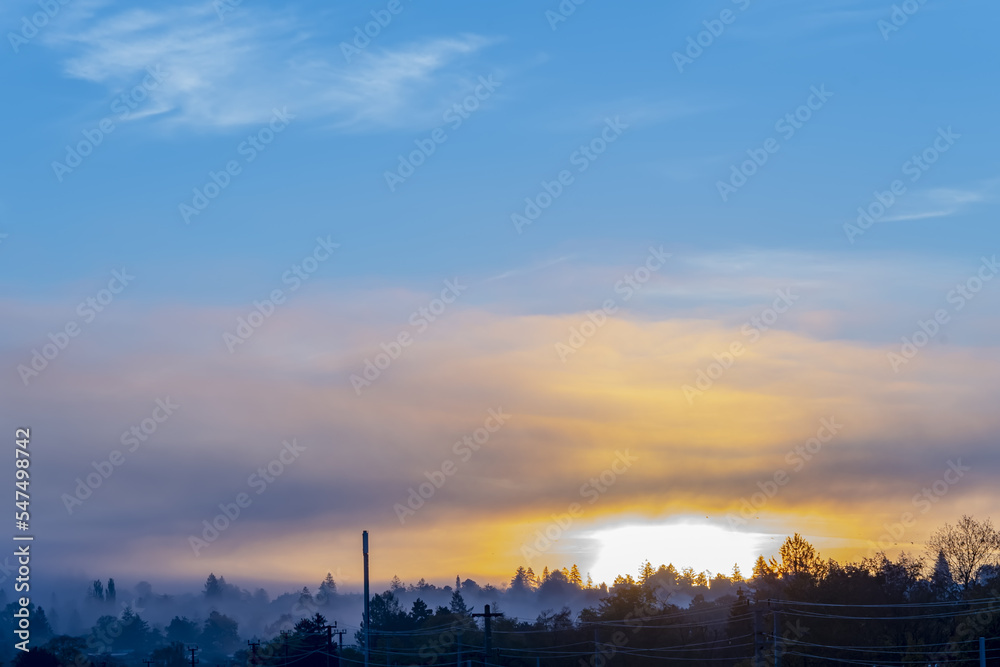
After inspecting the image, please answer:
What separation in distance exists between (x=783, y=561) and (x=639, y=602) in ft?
68.9

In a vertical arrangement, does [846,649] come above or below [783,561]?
below

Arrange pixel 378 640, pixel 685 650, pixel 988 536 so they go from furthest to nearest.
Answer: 1. pixel 378 640
2. pixel 685 650
3. pixel 988 536

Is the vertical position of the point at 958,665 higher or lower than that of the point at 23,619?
lower

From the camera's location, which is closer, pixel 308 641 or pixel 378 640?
pixel 308 641

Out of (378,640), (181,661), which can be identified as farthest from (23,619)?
(181,661)

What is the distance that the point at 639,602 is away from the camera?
470 ft

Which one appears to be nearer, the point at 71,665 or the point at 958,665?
the point at 958,665

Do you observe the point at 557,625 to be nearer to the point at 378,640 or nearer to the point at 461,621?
the point at 461,621

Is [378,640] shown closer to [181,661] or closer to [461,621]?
[461,621]

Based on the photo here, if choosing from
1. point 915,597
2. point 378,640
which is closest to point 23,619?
point 915,597

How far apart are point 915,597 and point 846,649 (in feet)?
43.0

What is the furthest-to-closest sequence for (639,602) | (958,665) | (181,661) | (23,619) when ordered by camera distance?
1. (181,661)
2. (639,602)
3. (958,665)
4. (23,619)

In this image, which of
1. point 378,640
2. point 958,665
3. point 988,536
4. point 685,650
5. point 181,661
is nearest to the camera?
point 958,665

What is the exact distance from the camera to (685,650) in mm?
129500
